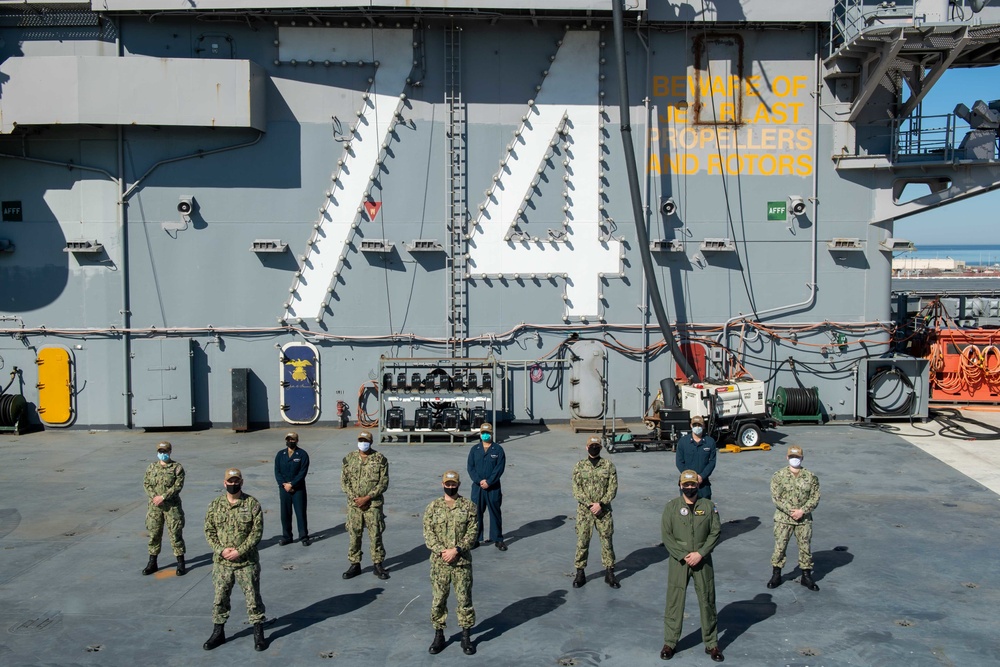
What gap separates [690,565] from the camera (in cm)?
810

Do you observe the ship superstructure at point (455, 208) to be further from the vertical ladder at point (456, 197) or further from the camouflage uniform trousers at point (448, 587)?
the camouflage uniform trousers at point (448, 587)

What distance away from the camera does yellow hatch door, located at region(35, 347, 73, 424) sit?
1917 centimetres

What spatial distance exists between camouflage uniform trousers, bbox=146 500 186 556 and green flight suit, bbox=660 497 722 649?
232 inches

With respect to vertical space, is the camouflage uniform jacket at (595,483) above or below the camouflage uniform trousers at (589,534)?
above

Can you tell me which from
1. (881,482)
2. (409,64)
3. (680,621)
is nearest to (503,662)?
(680,621)

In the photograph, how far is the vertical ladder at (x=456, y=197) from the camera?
62.9 feet

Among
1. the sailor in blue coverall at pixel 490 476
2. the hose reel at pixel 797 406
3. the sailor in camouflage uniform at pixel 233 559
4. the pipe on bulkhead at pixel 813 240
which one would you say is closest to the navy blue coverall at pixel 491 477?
the sailor in blue coverall at pixel 490 476

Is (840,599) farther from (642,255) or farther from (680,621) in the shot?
(642,255)

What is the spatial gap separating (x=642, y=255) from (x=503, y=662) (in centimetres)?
1132

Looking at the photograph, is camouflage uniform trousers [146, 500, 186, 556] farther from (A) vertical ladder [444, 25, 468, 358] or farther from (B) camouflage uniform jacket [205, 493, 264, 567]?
(A) vertical ladder [444, 25, 468, 358]

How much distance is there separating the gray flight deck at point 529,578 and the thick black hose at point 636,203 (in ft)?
9.72

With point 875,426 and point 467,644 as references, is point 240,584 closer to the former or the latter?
point 467,644

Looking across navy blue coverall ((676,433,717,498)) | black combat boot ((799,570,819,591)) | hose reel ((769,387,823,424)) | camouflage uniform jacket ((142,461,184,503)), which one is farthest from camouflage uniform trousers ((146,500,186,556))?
hose reel ((769,387,823,424))

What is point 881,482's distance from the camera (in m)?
14.7
